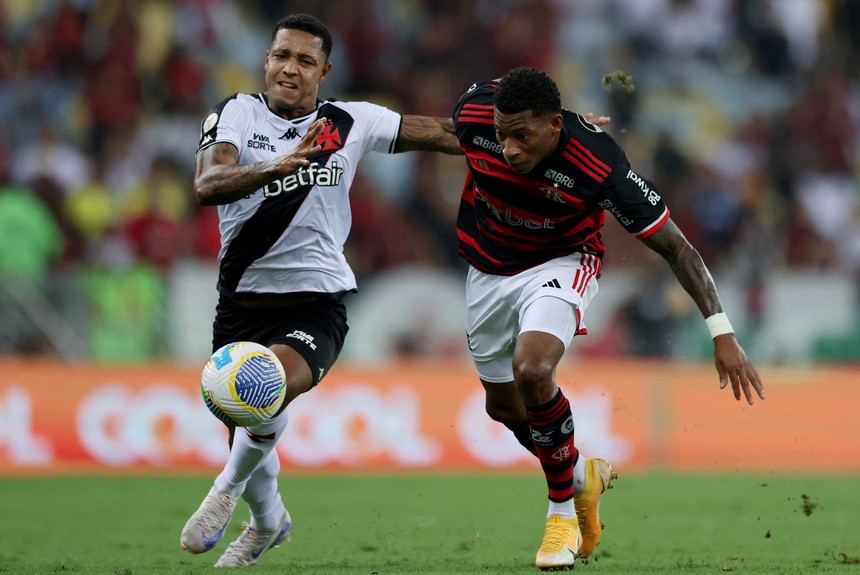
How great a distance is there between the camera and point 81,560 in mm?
6797

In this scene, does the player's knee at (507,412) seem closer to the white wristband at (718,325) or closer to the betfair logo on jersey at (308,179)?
the white wristband at (718,325)

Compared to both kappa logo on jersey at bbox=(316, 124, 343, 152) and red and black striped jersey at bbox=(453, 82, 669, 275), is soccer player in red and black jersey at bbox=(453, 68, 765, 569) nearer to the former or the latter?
red and black striped jersey at bbox=(453, 82, 669, 275)

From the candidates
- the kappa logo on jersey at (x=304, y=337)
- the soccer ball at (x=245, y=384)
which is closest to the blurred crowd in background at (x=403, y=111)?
the kappa logo on jersey at (x=304, y=337)

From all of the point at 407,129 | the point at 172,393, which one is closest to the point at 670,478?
the point at 172,393

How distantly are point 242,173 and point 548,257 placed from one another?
5.46 ft

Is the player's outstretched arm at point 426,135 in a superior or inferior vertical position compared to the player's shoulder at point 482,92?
inferior

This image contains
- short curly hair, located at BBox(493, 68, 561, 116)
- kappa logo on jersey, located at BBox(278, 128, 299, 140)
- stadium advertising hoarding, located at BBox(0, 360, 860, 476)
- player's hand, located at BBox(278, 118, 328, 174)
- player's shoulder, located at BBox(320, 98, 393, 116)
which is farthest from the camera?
stadium advertising hoarding, located at BBox(0, 360, 860, 476)

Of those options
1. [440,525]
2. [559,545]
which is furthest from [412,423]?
[559,545]

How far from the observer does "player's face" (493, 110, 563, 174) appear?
6.09 m

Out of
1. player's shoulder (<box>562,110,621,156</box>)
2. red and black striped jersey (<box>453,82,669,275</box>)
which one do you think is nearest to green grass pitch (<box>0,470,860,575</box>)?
red and black striped jersey (<box>453,82,669,275</box>)

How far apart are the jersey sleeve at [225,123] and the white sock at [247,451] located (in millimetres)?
1383

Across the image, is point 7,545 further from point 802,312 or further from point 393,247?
point 802,312

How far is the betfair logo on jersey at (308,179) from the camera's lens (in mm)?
6668

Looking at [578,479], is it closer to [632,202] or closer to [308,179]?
[632,202]
